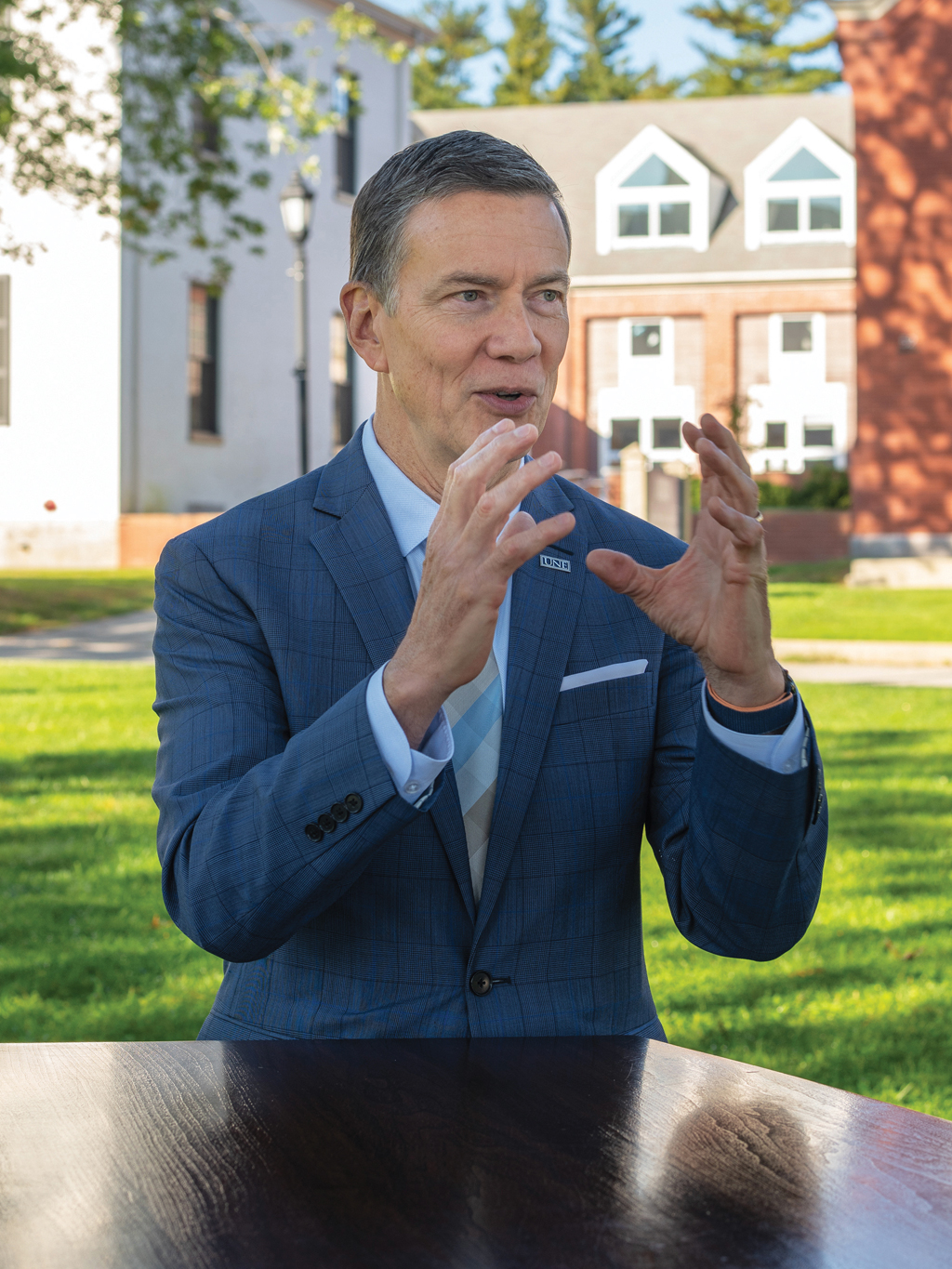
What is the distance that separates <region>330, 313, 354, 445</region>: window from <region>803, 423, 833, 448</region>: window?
12928mm

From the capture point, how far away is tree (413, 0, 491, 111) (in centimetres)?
5394

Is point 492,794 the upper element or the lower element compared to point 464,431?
lower

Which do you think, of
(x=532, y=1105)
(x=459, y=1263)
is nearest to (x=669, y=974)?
(x=532, y=1105)

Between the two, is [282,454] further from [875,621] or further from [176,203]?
[875,621]

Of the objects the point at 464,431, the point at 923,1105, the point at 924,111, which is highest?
the point at 924,111

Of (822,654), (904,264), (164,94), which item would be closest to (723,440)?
(822,654)

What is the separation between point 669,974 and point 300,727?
9.90 feet

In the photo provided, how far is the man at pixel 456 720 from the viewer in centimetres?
162

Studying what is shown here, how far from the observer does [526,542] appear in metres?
1.51

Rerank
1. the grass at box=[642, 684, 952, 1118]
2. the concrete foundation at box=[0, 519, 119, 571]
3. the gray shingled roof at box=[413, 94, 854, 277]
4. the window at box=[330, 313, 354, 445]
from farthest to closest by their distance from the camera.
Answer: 1. the gray shingled roof at box=[413, 94, 854, 277]
2. the window at box=[330, 313, 354, 445]
3. the concrete foundation at box=[0, 519, 119, 571]
4. the grass at box=[642, 684, 952, 1118]

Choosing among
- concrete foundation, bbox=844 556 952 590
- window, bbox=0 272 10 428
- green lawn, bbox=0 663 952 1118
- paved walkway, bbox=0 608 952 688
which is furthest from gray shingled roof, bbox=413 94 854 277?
green lawn, bbox=0 663 952 1118

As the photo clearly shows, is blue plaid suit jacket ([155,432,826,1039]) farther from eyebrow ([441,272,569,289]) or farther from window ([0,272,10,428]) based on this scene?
window ([0,272,10,428])

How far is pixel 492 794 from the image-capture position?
190 centimetres

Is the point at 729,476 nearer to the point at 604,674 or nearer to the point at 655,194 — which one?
the point at 604,674
